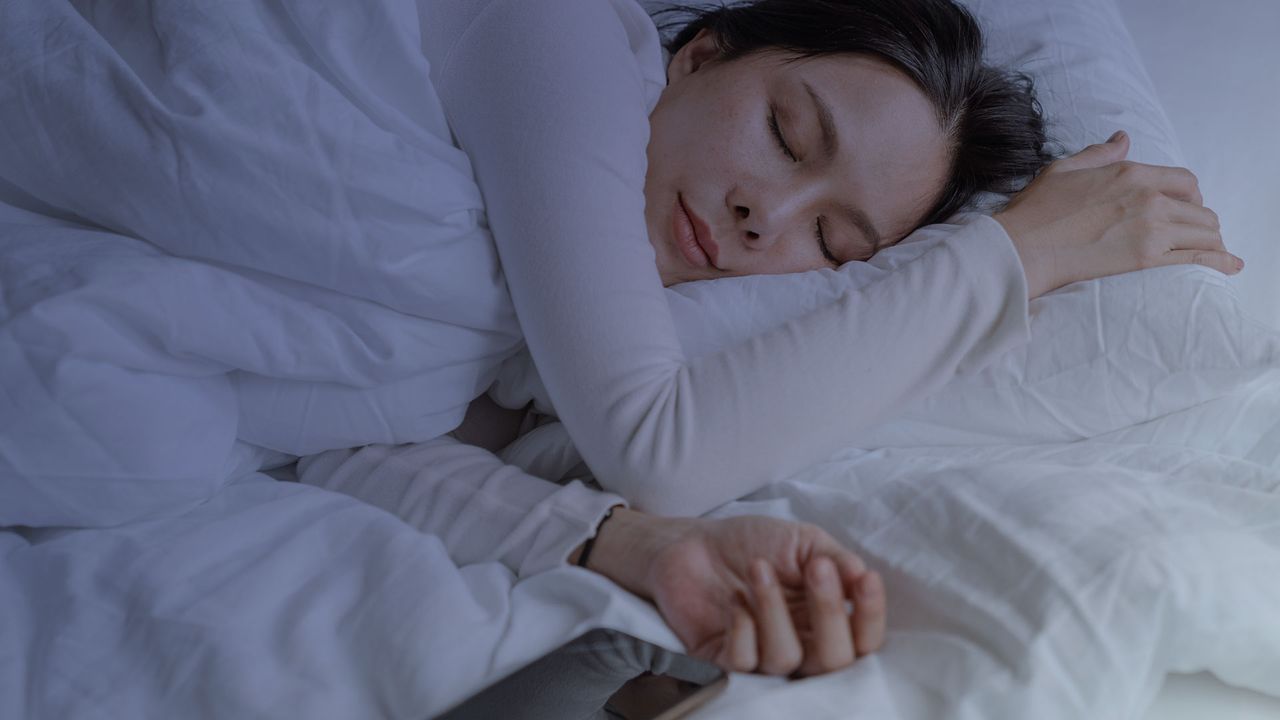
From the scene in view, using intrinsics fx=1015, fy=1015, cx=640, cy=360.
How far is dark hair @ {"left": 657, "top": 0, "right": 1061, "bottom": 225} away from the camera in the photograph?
1.08 metres

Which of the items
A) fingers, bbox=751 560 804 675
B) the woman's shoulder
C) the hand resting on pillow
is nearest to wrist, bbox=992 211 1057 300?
the hand resting on pillow

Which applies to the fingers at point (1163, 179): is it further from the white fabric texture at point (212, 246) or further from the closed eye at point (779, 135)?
the white fabric texture at point (212, 246)

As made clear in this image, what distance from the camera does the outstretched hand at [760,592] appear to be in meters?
0.63

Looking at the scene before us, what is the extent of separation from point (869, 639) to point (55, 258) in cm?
68

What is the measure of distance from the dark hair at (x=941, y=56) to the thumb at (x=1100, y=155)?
75mm

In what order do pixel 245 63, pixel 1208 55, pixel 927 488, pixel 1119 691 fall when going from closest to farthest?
pixel 1119 691
pixel 927 488
pixel 245 63
pixel 1208 55

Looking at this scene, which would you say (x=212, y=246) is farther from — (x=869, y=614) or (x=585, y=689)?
(x=869, y=614)

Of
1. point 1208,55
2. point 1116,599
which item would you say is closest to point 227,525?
point 1116,599

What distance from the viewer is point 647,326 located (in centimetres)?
83

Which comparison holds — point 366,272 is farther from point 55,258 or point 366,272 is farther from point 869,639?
point 869,639

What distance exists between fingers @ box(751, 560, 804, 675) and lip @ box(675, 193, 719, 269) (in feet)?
1.51

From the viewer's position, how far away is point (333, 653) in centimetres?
67

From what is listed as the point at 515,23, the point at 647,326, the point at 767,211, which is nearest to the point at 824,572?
the point at 647,326

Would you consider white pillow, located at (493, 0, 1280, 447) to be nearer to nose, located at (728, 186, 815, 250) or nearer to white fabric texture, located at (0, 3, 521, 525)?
nose, located at (728, 186, 815, 250)
